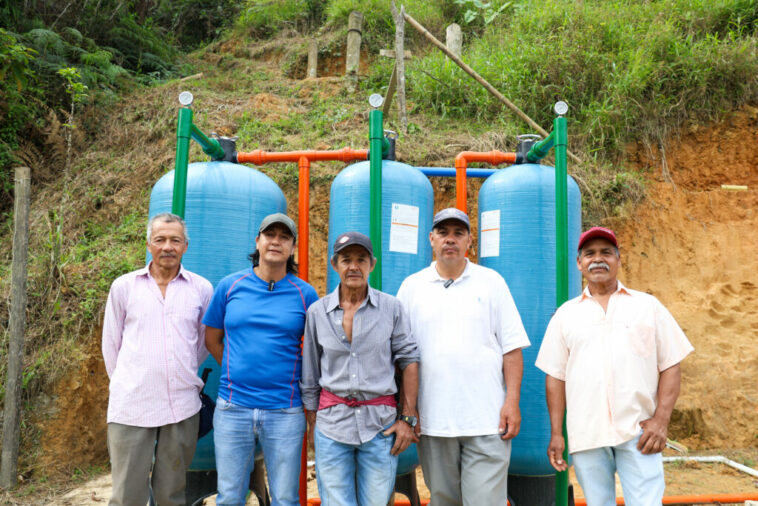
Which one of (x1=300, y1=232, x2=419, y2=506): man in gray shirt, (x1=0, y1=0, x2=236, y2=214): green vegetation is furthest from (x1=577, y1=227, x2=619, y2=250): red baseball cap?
(x1=0, y1=0, x2=236, y2=214): green vegetation

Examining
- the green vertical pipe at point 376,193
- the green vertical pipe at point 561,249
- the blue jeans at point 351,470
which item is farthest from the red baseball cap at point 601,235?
the blue jeans at point 351,470

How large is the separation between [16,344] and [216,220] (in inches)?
93.7

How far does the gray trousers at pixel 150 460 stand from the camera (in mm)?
2391

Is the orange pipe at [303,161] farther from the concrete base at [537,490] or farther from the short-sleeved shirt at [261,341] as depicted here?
the concrete base at [537,490]

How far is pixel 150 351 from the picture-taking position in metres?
2.47

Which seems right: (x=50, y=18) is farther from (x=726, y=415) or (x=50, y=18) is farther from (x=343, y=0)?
(x=726, y=415)

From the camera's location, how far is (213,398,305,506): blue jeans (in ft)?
7.84

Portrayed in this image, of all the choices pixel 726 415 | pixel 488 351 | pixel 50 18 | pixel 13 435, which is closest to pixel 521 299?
pixel 488 351

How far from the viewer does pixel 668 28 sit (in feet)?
22.9

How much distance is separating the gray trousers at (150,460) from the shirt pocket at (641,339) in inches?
84.3

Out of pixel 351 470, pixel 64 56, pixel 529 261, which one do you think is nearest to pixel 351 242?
pixel 351 470

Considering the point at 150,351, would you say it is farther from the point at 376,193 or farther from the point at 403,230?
the point at 403,230

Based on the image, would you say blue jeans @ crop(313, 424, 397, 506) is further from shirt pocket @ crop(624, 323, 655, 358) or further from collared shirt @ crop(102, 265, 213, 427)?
shirt pocket @ crop(624, 323, 655, 358)

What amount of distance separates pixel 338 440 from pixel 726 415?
16.7ft
